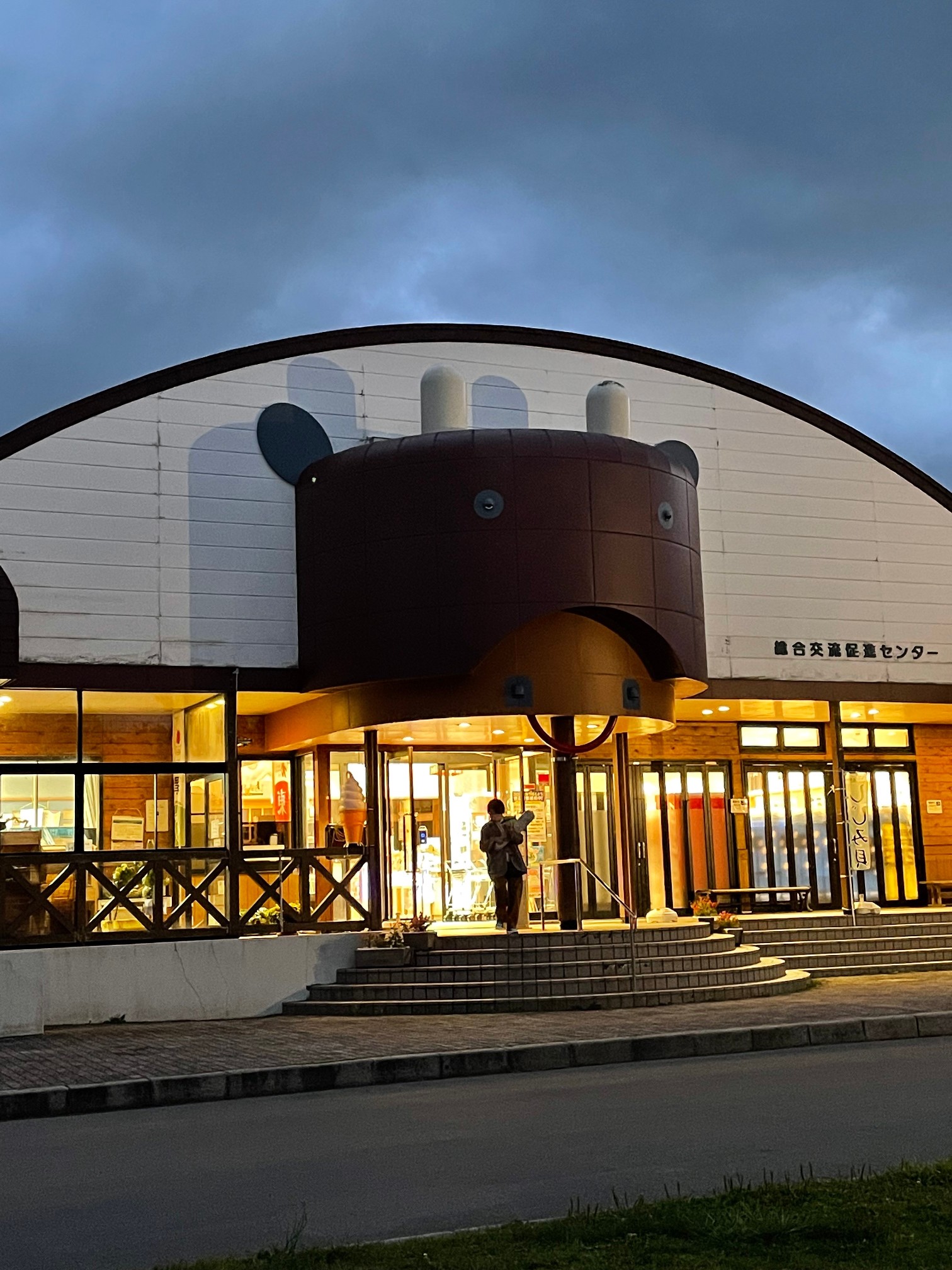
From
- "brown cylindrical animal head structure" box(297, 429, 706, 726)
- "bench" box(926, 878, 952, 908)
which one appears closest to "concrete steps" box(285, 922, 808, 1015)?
"brown cylindrical animal head structure" box(297, 429, 706, 726)

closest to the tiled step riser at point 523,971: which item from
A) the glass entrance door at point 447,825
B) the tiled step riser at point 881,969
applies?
the tiled step riser at point 881,969

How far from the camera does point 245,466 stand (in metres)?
19.2

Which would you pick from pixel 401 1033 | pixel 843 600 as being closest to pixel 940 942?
pixel 843 600

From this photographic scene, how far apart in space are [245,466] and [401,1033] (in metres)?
8.28

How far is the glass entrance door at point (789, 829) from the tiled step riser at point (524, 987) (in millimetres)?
6489

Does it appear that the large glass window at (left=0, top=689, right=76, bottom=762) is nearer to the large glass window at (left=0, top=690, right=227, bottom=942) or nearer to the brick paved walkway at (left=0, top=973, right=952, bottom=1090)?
the large glass window at (left=0, top=690, right=227, bottom=942)

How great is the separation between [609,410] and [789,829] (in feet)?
26.6

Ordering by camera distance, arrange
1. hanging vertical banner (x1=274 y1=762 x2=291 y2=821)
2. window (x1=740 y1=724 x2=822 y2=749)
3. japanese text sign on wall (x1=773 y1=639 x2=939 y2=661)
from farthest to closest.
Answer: window (x1=740 y1=724 x2=822 y2=749) < japanese text sign on wall (x1=773 y1=639 x2=939 y2=661) < hanging vertical banner (x1=274 y1=762 x2=291 y2=821)

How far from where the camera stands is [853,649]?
71.5ft

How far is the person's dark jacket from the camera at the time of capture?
17.7 metres

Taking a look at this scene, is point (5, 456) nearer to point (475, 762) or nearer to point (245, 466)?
point (245, 466)

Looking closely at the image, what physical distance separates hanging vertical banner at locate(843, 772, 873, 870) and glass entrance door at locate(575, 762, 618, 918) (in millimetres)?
3427

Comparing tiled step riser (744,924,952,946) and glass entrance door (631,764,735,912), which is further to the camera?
glass entrance door (631,764,735,912)

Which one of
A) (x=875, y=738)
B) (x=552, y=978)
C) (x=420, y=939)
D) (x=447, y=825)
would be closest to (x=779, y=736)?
(x=875, y=738)
